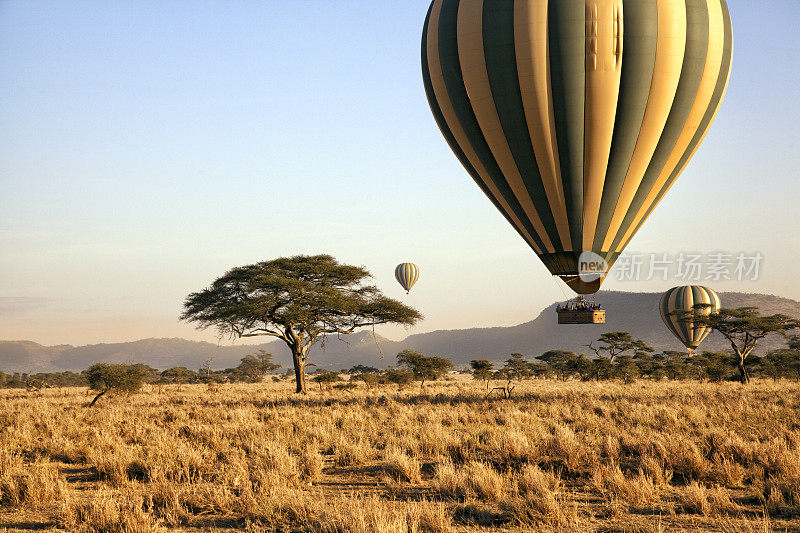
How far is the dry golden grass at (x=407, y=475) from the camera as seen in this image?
905cm

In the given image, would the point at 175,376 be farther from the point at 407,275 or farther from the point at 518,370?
the point at 518,370

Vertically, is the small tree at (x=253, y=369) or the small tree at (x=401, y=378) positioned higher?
the small tree at (x=401, y=378)

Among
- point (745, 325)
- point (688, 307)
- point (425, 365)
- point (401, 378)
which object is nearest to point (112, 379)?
point (401, 378)

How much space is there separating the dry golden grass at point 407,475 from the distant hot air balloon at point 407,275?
164 feet

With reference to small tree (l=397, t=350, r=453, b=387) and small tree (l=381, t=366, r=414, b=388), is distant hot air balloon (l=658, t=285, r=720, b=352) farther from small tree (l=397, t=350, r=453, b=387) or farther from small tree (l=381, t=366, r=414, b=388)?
small tree (l=381, t=366, r=414, b=388)

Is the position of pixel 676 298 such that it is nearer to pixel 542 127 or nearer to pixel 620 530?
pixel 542 127

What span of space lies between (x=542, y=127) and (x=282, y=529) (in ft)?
55.6

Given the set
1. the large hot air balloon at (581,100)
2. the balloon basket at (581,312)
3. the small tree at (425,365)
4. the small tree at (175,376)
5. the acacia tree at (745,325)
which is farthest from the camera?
the small tree at (175,376)

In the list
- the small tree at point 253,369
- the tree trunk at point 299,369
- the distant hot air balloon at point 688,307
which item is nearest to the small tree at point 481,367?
the tree trunk at point 299,369

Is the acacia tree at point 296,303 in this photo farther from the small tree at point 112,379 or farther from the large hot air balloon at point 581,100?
the large hot air balloon at point 581,100

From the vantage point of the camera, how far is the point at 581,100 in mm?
21438

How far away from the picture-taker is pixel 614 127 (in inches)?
853

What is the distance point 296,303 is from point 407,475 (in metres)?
24.0

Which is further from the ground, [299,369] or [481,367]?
[299,369]
